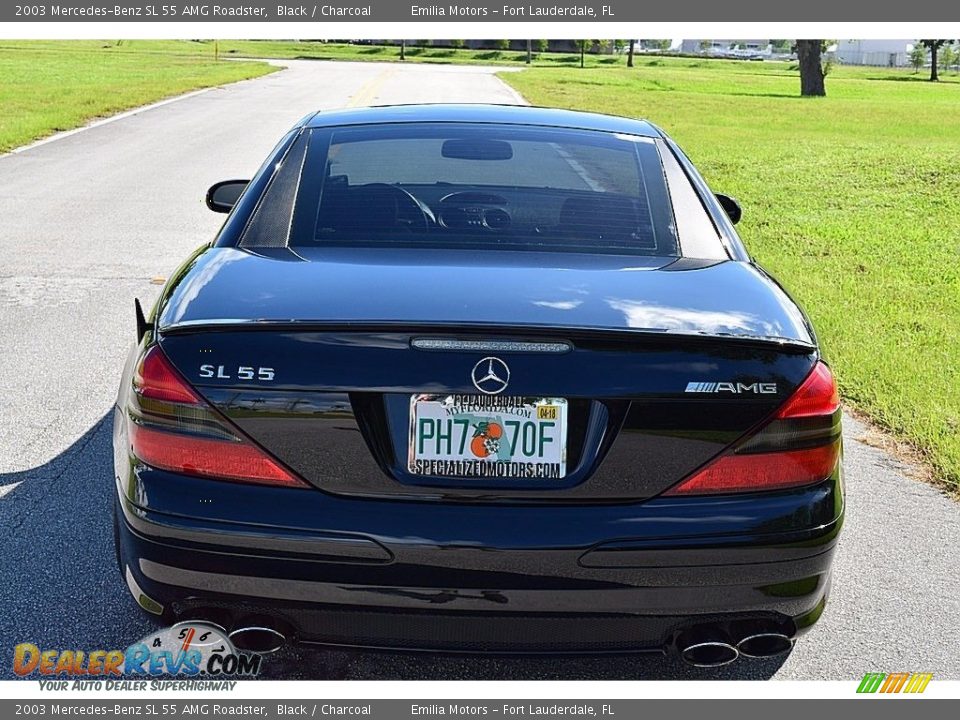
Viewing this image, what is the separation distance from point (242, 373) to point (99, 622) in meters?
1.25

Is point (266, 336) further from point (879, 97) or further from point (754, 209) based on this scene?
point (879, 97)

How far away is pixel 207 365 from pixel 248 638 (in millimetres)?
681

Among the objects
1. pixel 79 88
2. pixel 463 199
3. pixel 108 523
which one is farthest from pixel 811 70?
pixel 108 523

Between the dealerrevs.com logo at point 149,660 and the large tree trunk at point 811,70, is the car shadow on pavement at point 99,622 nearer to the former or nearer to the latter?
the dealerrevs.com logo at point 149,660

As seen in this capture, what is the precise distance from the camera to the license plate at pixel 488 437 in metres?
2.65

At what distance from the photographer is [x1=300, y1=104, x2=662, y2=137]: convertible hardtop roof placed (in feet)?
14.0

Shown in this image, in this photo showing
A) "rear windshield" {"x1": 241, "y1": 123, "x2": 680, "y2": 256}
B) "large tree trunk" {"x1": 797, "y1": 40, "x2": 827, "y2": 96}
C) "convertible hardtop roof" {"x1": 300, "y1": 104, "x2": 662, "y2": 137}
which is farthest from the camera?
"large tree trunk" {"x1": 797, "y1": 40, "x2": 827, "y2": 96}

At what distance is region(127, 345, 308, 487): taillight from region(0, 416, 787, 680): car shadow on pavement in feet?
1.48

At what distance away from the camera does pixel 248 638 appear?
283 cm

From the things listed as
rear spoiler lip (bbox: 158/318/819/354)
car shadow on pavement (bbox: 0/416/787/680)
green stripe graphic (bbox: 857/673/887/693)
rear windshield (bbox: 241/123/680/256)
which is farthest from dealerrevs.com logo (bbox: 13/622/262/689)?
green stripe graphic (bbox: 857/673/887/693)

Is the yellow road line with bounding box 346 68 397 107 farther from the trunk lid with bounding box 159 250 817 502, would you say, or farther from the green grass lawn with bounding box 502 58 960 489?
the trunk lid with bounding box 159 250 817 502

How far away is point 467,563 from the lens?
8.73 ft

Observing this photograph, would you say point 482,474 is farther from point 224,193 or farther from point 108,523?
point 224,193

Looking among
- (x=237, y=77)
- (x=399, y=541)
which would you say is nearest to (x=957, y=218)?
(x=399, y=541)
